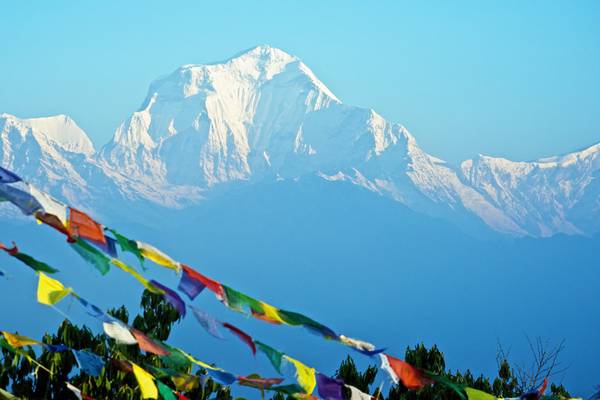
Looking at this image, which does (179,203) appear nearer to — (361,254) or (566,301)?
(361,254)

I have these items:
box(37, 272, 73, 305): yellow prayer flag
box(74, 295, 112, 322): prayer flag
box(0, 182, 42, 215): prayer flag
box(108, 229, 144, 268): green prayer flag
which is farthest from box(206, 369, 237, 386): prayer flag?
box(0, 182, 42, 215): prayer flag

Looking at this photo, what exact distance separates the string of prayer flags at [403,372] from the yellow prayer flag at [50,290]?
1789mm

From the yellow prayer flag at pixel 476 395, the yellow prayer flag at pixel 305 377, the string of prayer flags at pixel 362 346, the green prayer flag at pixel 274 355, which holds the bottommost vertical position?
the green prayer flag at pixel 274 355

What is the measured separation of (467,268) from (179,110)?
2925 inches

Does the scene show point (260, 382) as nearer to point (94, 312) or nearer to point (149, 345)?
point (149, 345)

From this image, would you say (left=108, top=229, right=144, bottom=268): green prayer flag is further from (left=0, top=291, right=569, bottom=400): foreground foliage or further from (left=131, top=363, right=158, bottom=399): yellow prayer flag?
(left=0, top=291, right=569, bottom=400): foreground foliage

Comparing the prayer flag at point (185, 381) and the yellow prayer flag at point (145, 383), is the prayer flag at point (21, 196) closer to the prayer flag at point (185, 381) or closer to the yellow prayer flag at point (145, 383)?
the yellow prayer flag at point (145, 383)

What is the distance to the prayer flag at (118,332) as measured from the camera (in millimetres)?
4602

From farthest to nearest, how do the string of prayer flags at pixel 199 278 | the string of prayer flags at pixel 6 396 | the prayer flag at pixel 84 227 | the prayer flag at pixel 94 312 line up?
1. the string of prayer flags at pixel 6 396
2. the prayer flag at pixel 94 312
3. the string of prayer flags at pixel 199 278
4. the prayer flag at pixel 84 227

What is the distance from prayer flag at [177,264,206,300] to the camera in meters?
4.13

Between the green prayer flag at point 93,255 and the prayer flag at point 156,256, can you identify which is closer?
the green prayer flag at point 93,255

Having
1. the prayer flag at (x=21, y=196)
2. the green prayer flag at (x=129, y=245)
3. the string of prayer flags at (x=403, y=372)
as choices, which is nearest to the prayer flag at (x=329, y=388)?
the string of prayer flags at (x=403, y=372)

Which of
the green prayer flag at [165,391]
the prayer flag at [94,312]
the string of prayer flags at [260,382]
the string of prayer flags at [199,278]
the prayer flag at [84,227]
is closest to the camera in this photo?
the prayer flag at [84,227]

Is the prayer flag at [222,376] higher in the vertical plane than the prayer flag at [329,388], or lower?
lower
